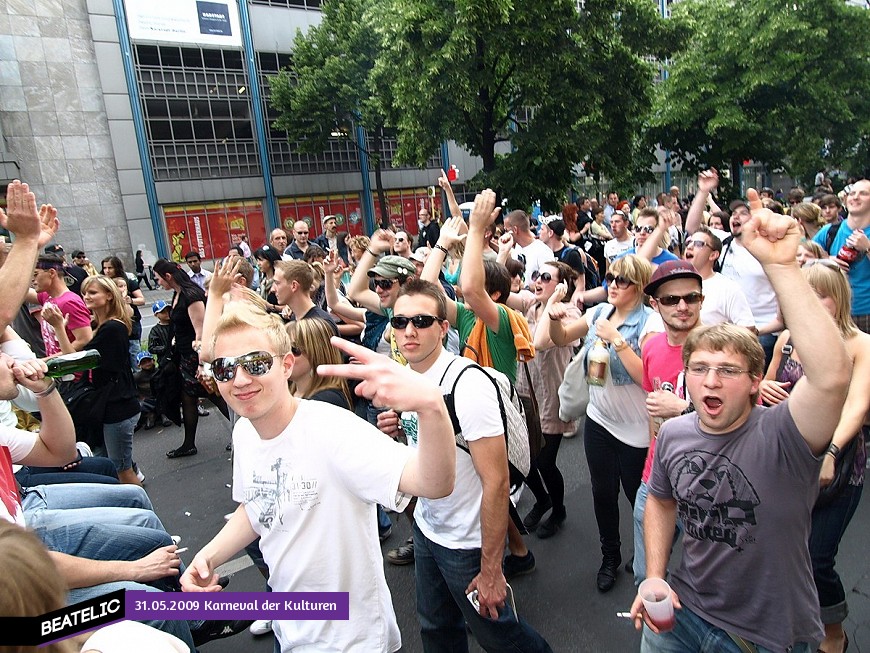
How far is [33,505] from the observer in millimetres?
2762

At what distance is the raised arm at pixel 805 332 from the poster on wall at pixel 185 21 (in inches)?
1116

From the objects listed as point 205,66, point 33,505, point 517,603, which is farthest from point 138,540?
point 205,66

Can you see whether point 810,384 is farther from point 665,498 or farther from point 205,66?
point 205,66

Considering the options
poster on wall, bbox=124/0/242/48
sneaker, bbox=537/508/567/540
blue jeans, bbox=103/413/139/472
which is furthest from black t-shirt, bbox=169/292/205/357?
poster on wall, bbox=124/0/242/48

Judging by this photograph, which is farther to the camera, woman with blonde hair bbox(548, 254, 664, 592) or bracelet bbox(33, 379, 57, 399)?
woman with blonde hair bbox(548, 254, 664, 592)

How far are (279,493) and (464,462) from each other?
785 mm

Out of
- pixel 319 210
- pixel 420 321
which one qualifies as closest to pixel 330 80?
pixel 319 210

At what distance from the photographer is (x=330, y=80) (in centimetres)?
2430

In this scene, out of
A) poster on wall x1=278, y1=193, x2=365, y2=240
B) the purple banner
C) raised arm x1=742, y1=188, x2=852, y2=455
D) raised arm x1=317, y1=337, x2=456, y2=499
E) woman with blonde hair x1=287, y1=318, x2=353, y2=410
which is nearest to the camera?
the purple banner

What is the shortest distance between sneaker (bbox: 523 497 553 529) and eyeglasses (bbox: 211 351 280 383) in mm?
2880

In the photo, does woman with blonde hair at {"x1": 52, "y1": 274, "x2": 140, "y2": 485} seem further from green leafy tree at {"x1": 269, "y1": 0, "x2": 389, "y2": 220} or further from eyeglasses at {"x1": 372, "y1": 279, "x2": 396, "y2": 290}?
green leafy tree at {"x1": 269, "y1": 0, "x2": 389, "y2": 220}

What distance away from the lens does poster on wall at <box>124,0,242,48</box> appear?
2388 cm

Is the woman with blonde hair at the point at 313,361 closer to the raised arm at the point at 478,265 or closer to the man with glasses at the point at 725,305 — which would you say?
the raised arm at the point at 478,265

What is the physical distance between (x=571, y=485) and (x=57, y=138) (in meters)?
25.0
